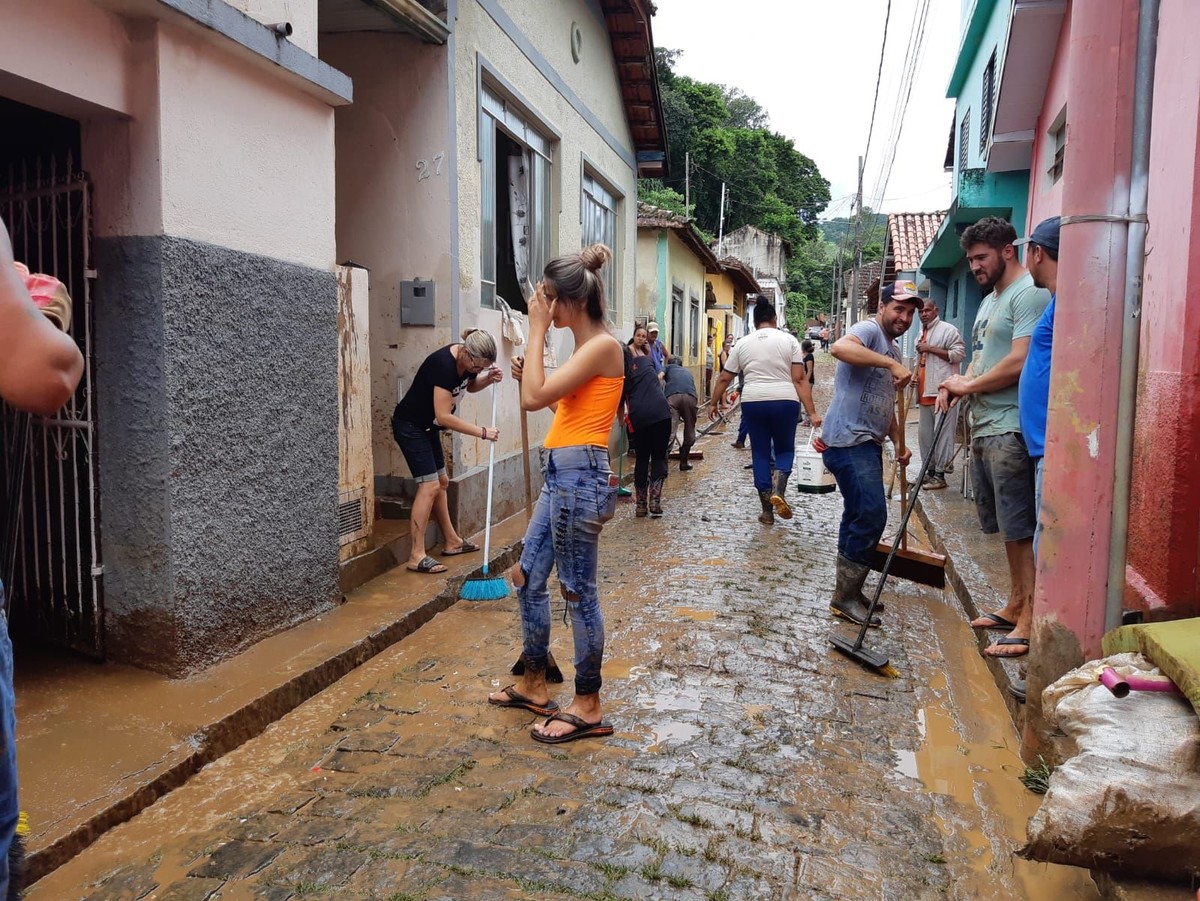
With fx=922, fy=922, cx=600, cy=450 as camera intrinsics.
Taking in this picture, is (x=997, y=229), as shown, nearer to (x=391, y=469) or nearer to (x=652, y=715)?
(x=652, y=715)

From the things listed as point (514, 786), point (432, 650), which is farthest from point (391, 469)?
point (514, 786)

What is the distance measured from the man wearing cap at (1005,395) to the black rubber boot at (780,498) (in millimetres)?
3560

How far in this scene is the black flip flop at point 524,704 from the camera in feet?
13.1

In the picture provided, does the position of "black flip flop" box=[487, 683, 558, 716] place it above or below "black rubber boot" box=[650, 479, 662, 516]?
below

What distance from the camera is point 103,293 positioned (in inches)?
157

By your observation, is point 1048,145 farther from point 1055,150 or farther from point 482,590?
point 482,590

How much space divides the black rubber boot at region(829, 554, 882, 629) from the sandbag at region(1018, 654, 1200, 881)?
8.77ft

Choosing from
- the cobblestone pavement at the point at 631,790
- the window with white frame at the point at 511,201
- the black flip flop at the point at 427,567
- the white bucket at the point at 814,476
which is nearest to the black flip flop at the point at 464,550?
the black flip flop at the point at 427,567

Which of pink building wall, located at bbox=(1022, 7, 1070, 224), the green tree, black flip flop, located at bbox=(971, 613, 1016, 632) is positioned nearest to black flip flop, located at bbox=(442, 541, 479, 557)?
black flip flop, located at bbox=(971, 613, 1016, 632)

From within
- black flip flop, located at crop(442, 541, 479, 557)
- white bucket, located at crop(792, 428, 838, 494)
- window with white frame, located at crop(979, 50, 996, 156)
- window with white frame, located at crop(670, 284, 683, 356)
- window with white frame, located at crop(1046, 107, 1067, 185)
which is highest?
window with white frame, located at crop(979, 50, 996, 156)

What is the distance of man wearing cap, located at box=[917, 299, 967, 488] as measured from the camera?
765cm

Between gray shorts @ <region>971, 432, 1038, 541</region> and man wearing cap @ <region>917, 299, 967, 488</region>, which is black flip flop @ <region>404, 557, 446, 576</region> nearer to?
gray shorts @ <region>971, 432, 1038, 541</region>

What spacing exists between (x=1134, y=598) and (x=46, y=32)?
5033 millimetres

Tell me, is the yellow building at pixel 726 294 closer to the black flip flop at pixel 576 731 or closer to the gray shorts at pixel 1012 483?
the gray shorts at pixel 1012 483
